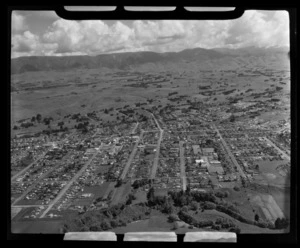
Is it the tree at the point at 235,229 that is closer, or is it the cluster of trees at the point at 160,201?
the tree at the point at 235,229

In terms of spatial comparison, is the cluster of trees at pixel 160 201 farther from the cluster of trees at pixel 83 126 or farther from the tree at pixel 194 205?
the cluster of trees at pixel 83 126

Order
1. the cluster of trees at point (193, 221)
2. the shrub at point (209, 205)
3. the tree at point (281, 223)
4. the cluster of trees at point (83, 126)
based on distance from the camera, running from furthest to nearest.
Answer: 1. the cluster of trees at point (83, 126)
2. the shrub at point (209, 205)
3. the cluster of trees at point (193, 221)
4. the tree at point (281, 223)

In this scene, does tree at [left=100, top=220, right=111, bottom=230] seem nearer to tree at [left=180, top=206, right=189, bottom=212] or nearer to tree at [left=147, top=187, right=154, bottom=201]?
tree at [left=147, top=187, right=154, bottom=201]

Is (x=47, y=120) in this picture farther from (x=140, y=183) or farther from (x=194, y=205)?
(x=194, y=205)

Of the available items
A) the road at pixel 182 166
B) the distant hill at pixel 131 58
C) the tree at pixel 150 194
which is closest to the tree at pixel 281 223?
the road at pixel 182 166

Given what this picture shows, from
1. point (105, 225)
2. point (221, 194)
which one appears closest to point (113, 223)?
point (105, 225)

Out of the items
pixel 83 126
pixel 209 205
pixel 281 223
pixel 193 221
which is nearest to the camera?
pixel 281 223

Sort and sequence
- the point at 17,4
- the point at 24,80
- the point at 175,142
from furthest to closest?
the point at 175,142 → the point at 24,80 → the point at 17,4

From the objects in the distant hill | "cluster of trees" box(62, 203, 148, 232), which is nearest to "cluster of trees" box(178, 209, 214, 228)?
"cluster of trees" box(62, 203, 148, 232)

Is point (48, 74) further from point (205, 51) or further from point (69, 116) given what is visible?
point (205, 51)

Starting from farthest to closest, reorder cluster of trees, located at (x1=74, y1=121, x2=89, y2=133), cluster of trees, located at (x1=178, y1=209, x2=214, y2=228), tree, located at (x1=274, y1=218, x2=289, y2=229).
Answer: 1. cluster of trees, located at (x1=74, y1=121, x2=89, y2=133)
2. cluster of trees, located at (x1=178, y1=209, x2=214, y2=228)
3. tree, located at (x1=274, y1=218, x2=289, y2=229)
